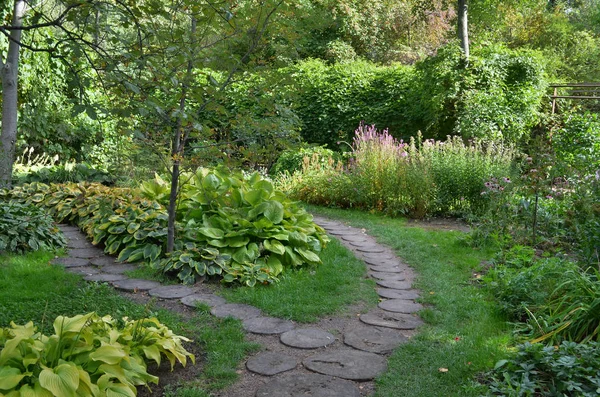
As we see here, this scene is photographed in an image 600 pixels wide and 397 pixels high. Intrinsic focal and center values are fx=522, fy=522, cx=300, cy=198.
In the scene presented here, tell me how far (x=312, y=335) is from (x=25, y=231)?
335 centimetres

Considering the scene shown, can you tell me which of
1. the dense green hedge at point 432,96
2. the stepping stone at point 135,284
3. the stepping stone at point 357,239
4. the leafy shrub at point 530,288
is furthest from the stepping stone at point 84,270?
the dense green hedge at point 432,96

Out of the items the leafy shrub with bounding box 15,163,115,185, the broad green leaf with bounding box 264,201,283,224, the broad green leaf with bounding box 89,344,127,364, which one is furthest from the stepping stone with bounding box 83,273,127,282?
the leafy shrub with bounding box 15,163,115,185

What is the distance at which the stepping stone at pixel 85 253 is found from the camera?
17.0 ft

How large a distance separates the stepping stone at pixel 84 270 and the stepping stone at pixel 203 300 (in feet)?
3.75

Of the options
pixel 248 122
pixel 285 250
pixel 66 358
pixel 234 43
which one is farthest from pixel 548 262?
pixel 66 358

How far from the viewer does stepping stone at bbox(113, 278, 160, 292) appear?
4207mm

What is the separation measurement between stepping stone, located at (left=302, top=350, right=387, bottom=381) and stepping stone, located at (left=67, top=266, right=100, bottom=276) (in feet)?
8.12

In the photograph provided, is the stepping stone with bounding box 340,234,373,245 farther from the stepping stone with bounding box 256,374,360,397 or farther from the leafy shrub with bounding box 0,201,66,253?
the stepping stone with bounding box 256,374,360,397

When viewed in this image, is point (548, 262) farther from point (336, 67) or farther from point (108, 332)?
point (336, 67)

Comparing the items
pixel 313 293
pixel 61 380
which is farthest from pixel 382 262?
pixel 61 380

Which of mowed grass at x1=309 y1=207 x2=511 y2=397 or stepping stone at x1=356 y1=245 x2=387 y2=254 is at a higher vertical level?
stepping stone at x1=356 y1=245 x2=387 y2=254

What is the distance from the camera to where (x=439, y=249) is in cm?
582

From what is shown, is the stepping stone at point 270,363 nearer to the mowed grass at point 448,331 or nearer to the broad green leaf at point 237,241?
the mowed grass at point 448,331

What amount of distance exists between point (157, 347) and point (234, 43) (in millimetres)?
2413
